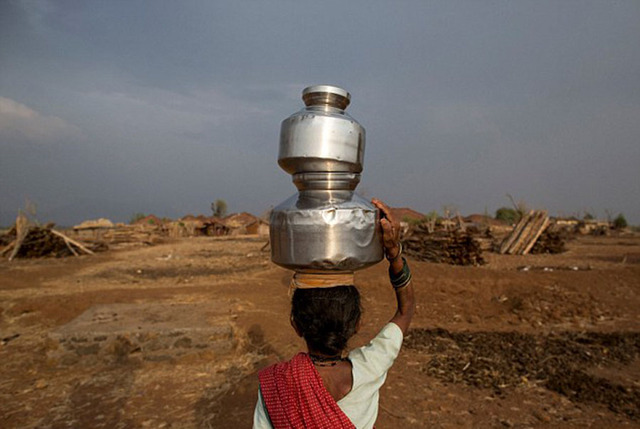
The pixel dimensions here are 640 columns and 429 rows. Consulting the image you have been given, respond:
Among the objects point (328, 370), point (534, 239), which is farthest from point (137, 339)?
point (534, 239)

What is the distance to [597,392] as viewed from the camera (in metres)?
3.49

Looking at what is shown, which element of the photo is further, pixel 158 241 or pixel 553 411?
pixel 158 241

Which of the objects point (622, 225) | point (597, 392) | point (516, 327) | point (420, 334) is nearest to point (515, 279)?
point (516, 327)

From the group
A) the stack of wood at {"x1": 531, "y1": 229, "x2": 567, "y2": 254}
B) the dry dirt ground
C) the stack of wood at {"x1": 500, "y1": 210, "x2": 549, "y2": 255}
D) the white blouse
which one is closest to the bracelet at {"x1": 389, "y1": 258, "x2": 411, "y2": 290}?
the white blouse

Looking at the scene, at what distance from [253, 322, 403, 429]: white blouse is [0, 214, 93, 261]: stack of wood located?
15.6 m

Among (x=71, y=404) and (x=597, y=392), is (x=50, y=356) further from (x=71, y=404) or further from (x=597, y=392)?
(x=597, y=392)

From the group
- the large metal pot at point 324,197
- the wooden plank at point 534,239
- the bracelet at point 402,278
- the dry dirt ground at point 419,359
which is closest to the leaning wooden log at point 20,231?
the dry dirt ground at point 419,359

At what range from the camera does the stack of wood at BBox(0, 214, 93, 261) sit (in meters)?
13.5

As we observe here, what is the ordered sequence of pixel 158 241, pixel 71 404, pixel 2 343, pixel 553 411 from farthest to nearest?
1. pixel 158 241
2. pixel 2 343
3. pixel 71 404
4. pixel 553 411

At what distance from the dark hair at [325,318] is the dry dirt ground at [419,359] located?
2104 mm

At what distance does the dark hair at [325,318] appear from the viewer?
1226mm

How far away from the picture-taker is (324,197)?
Answer: 1.34m

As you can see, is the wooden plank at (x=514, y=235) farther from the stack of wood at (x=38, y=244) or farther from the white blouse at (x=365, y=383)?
the stack of wood at (x=38, y=244)

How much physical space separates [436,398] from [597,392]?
1.45 meters
